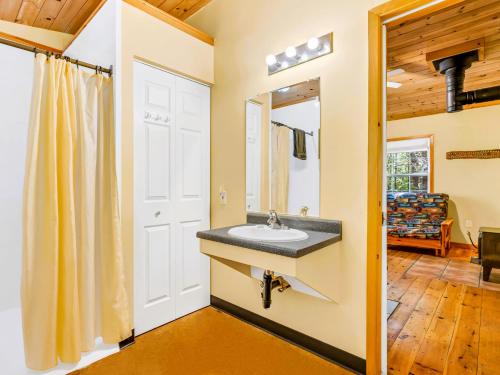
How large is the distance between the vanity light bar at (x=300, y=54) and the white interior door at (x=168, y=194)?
76cm

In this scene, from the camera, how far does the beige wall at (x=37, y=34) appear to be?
254 centimetres

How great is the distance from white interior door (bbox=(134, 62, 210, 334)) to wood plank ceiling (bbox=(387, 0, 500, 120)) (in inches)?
66.6

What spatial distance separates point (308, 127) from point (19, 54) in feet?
8.63

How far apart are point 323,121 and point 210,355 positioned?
178 cm

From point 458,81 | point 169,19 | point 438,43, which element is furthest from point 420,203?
point 169,19

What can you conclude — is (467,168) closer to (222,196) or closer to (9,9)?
(222,196)

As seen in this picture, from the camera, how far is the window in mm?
5078

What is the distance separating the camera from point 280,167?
2098 millimetres

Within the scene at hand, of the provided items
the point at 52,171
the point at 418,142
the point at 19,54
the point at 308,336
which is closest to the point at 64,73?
the point at 52,171

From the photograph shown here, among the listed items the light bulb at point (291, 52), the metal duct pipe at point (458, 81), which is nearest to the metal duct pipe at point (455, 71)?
the metal duct pipe at point (458, 81)

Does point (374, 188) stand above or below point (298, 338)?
above

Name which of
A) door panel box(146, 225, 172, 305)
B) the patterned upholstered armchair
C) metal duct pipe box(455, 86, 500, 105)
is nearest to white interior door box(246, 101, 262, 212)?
door panel box(146, 225, 172, 305)

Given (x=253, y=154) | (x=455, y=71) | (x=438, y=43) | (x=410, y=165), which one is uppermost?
(x=438, y=43)

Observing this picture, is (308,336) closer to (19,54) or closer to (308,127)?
(308,127)
